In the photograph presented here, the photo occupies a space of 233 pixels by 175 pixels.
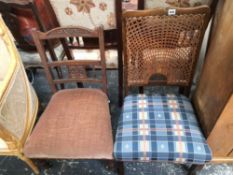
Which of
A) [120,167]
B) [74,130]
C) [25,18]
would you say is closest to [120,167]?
[120,167]

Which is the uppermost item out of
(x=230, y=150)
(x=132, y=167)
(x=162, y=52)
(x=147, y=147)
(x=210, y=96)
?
(x=162, y=52)

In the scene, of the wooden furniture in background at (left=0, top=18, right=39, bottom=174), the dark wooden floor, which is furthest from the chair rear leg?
the wooden furniture in background at (left=0, top=18, right=39, bottom=174)

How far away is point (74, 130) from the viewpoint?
1.05 meters

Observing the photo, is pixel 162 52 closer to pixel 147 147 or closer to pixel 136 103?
pixel 136 103

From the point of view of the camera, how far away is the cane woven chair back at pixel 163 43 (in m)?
0.92

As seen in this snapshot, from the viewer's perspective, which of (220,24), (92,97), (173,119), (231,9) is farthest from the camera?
(92,97)

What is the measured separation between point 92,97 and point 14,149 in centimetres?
54

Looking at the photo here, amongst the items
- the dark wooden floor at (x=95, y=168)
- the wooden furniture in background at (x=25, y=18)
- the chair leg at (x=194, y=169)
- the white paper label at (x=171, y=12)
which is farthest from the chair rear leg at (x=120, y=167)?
the wooden furniture in background at (x=25, y=18)

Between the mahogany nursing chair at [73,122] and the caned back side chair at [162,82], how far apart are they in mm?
110

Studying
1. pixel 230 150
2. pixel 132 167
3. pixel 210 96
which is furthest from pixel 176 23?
pixel 132 167

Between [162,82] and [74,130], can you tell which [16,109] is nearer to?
[74,130]

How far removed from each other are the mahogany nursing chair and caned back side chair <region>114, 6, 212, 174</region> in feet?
0.36

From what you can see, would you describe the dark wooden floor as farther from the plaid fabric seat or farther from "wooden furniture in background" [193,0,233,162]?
the plaid fabric seat

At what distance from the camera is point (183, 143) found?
37.3 inches
